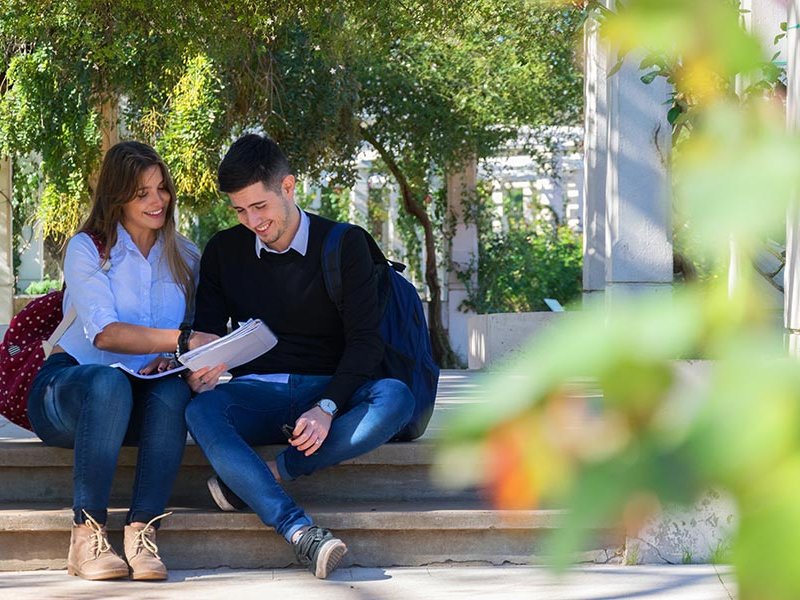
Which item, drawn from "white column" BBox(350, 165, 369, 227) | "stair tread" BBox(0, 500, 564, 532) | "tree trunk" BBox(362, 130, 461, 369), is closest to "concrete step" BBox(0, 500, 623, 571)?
"stair tread" BBox(0, 500, 564, 532)

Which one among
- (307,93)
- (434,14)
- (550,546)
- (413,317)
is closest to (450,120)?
(307,93)

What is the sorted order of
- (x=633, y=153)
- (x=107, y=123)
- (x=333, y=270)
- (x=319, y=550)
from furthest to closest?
1. (x=107, y=123)
2. (x=633, y=153)
3. (x=333, y=270)
4. (x=319, y=550)

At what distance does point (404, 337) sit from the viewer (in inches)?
168

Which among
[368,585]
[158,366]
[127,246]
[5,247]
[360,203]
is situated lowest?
[368,585]

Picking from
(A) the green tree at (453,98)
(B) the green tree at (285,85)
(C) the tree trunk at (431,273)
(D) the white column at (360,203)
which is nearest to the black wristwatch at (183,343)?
(B) the green tree at (285,85)

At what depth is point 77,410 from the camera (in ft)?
12.6

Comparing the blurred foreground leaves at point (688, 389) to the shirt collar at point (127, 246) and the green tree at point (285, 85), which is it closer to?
the green tree at point (285, 85)

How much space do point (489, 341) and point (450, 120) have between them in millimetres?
6533

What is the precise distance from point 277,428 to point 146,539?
571 mm

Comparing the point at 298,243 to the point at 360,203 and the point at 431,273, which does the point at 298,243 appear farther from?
the point at 360,203

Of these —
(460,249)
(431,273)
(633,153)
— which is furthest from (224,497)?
(460,249)

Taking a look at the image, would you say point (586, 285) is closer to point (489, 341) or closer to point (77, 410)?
point (489, 341)

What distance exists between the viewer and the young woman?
3.76 metres

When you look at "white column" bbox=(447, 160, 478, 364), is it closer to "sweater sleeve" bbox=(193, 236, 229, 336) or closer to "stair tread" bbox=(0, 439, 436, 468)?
"stair tread" bbox=(0, 439, 436, 468)
